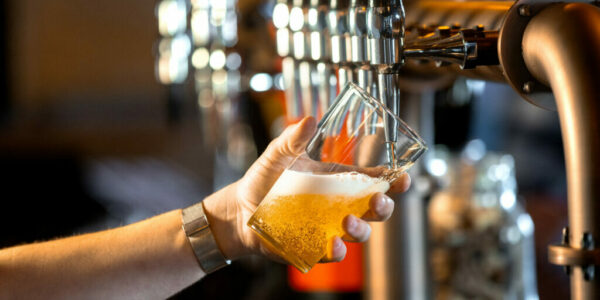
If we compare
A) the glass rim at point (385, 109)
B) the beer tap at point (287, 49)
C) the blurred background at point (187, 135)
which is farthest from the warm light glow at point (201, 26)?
the glass rim at point (385, 109)

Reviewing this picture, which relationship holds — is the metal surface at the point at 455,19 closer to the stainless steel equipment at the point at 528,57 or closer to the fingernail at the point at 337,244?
the stainless steel equipment at the point at 528,57

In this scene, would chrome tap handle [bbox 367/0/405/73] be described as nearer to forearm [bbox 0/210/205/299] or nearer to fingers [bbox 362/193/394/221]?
fingers [bbox 362/193/394/221]

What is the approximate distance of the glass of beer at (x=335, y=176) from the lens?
25.7 inches

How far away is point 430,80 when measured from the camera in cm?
102

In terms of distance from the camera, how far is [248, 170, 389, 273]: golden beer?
2.22ft

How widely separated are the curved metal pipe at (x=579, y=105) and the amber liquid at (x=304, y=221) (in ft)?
0.75

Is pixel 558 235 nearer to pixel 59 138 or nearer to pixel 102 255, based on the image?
pixel 102 255

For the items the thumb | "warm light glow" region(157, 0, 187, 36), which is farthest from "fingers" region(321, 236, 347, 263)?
"warm light glow" region(157, 0, 187, 36)

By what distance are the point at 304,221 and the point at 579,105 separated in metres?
0.29

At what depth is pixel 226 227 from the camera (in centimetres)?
94

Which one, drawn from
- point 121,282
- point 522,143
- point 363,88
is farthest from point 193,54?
point 522,143

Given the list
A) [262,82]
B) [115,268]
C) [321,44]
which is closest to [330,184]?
[321,44]

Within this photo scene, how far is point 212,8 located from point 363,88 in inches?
36.5

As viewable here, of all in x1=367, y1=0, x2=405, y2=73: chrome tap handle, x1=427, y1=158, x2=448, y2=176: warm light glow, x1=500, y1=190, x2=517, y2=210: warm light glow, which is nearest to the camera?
x1=367, y1=0, x2=405, y2=73: chrome tap handle
